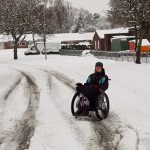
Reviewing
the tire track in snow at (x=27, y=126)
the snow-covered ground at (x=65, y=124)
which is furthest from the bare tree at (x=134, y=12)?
the tire track in snow at (x=27, y=126)

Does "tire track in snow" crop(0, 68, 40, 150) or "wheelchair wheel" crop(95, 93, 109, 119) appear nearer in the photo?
"tire track in snow" crop(0, 68, 40, 150)

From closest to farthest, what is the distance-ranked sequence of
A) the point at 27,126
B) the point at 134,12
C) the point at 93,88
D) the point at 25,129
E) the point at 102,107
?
1. the point at 25,129
2. the point at 27,126
3. the point at 93,88
4. the point at 102,107
5. the point at 134,12

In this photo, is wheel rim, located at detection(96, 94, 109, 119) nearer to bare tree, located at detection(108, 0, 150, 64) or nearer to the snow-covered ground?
the snow-covered ground

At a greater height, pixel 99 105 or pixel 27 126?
pixel 99 105

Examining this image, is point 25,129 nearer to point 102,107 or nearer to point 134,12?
point 102,107

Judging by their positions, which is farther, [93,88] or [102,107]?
[102,107]

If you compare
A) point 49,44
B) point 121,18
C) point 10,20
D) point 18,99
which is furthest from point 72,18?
point 18,99

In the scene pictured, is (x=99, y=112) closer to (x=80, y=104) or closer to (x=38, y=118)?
(x=80, y=104)

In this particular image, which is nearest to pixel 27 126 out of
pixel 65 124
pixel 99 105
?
pixel 65 124

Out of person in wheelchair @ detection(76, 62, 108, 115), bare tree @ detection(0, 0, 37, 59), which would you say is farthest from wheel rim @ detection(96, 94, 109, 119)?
bare tree @ detection(0, 0, 37, 59)

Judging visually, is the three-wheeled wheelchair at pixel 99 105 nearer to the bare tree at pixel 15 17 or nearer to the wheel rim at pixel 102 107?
the wheel rim at pixel 102 107

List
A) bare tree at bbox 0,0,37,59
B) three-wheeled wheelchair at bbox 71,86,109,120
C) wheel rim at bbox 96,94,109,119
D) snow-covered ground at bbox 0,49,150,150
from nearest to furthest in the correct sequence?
snow-covered ground at bbox 0,49,150,150 < three-wheeled wheelchair at bbox 71,86,109,120 < wheel rim at bbox 96,94,109,119 < bare tree at bbox 0,0,37,59

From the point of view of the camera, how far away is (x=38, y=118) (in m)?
11.4

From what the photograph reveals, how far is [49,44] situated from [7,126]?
5669 centimetres
